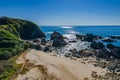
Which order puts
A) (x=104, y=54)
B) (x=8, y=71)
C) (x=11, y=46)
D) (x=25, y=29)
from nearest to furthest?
(x=8, y=71), (x=11, y=46), (x=104, y=54), (x=25, y=29)

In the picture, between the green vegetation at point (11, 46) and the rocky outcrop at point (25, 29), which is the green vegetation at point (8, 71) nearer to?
the green vegetation at point (11, 46)

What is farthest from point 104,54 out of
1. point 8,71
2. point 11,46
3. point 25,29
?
point 25,29

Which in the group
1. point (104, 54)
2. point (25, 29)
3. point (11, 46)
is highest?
point (11, 46)

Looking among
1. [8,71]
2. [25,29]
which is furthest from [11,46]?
[25,29]

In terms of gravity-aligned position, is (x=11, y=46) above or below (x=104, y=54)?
above

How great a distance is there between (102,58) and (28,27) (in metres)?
76.4

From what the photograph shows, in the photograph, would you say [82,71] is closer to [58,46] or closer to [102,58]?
[102,58]

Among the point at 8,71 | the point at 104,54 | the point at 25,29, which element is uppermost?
the point at 25,29

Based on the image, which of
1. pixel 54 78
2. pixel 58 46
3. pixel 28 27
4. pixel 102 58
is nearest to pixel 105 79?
pixel 54 78

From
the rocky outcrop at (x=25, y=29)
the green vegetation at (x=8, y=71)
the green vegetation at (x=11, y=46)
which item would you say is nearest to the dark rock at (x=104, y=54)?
the green vegetation at (x=11, y=46)

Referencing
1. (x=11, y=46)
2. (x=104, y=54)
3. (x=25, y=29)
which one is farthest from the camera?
(x=25, y=29)

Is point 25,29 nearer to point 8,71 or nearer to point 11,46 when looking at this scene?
point 11,46

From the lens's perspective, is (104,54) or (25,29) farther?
(25,29)

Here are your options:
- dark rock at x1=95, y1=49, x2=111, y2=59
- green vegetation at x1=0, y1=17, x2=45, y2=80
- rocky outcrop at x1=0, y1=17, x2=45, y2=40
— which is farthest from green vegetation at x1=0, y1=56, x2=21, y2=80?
rocky outcrop at x1=0, y1=17, x2=45, y2=40
